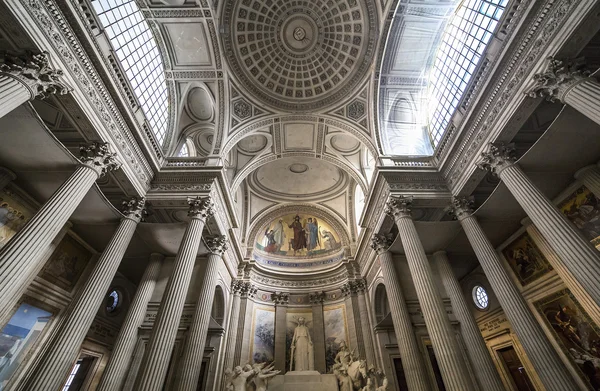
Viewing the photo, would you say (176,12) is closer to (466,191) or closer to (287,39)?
(287,39)

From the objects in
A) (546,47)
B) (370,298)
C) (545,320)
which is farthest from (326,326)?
(546,47)

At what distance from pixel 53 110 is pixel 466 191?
1370 cm

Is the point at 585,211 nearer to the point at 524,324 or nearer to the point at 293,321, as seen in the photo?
the point at 524,324

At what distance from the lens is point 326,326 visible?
15.8 meters

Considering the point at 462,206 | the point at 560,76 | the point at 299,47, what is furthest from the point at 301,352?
the point at 299,47

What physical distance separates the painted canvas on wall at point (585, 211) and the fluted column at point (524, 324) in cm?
260

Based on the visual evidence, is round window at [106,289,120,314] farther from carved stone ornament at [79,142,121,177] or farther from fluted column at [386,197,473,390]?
fluted column at [386,197,473,390]

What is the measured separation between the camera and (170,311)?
736cm

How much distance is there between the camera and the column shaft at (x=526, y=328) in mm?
5984

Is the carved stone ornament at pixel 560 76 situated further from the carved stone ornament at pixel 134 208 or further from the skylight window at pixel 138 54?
the carved stone ornament at pixel 134 208

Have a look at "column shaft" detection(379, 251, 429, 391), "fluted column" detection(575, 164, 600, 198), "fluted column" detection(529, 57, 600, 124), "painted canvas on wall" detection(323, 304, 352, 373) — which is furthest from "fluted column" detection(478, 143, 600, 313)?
"painted canvas on wall" detection(323, 304, 352, 373)

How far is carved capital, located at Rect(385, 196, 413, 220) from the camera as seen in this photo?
9836 millimetres

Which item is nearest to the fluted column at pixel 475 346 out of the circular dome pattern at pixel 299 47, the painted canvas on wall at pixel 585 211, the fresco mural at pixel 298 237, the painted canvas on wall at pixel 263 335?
the painted canvas on wall at pixel 585 211

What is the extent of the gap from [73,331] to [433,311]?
31.1 feet
